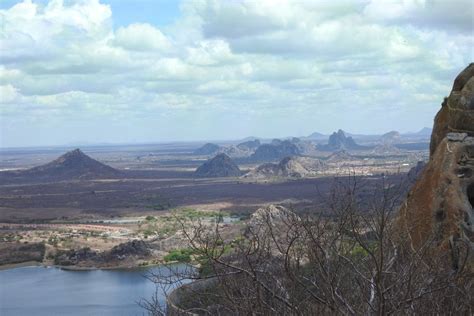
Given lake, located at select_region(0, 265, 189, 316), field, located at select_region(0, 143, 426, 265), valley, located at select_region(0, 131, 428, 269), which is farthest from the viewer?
field, located at select_region(0, 143, 426, 265)

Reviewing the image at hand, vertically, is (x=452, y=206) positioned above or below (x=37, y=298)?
above

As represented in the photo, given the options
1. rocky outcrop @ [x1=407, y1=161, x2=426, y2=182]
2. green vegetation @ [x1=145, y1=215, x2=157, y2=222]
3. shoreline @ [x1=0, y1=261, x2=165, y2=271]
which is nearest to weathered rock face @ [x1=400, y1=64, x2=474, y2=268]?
rocky outcrop @ [x1=407, y1=161, x2=426, y2=182]

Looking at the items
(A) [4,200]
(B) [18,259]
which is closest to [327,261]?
(B) [18,259]

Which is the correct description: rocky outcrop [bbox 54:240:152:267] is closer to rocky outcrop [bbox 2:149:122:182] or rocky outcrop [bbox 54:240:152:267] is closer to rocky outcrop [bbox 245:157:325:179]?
rocky outcrop [bbox 245:157:325:179]

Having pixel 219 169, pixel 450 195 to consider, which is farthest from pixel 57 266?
pixel 219 169

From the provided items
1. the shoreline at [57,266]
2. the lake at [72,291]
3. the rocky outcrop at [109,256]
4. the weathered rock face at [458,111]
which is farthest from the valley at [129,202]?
the lake at [72,291]

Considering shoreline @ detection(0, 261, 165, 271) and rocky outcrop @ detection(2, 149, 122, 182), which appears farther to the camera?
rocky outcrop @ detection(2, 149, 122, 182)

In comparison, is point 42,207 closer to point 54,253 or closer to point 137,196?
point 137,196
